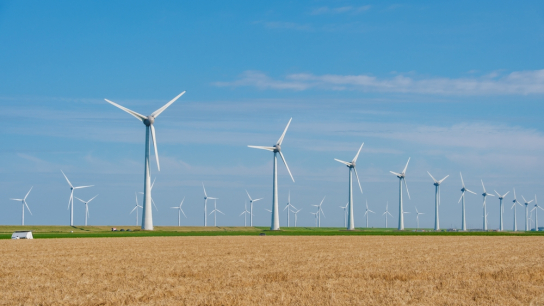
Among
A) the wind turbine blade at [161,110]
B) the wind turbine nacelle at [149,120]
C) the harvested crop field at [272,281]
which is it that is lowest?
the harvested crop field at [272,281]

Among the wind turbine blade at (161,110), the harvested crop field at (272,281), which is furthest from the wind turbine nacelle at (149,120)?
the harvested crop field at (272,281)

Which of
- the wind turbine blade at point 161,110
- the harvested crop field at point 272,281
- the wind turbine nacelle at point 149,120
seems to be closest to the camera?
the harvested crop field at point 272,281

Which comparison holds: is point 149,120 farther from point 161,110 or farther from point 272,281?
point 272,281

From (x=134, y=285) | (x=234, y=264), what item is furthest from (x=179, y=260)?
(x=134, y=285)

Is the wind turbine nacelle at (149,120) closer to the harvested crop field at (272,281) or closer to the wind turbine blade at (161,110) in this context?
the wind turbine blade at (161,110)

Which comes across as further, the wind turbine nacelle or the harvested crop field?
the wind turbine nacelle

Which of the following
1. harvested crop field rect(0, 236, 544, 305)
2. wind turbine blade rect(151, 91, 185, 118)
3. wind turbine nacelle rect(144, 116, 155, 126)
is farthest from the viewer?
wind turbine blade rect(151, 91, 185, 118)

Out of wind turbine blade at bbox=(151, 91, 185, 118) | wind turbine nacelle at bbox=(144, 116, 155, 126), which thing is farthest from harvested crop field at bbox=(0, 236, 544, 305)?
wind turbine blade at bbox=(151, 91, 185, 118)

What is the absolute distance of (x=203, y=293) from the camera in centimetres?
2394

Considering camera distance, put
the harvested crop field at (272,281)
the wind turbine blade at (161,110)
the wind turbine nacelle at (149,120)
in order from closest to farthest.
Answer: the harvested crop field at (272,281) → the wind turbine nacelle at (149,120) → the wind turbine blade at (161,110)

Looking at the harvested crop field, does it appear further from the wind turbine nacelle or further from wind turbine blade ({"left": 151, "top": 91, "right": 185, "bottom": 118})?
wind turbine blade ({"left": 151, "top": 91, "right": 185, "bottom": 118})

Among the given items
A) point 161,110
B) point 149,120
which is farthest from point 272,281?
point 161,110

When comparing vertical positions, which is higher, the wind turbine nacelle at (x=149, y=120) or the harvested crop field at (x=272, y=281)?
the wind turbine nacelle at (x=149, y=120)

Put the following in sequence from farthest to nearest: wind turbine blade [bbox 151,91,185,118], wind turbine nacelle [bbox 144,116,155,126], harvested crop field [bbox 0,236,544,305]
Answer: wind turbine blade [bbox 151,91,185,118] → wind turbine nacelle [bbox 144,116,155,126] → harvested crop field [bbox 0,236,544,305]
